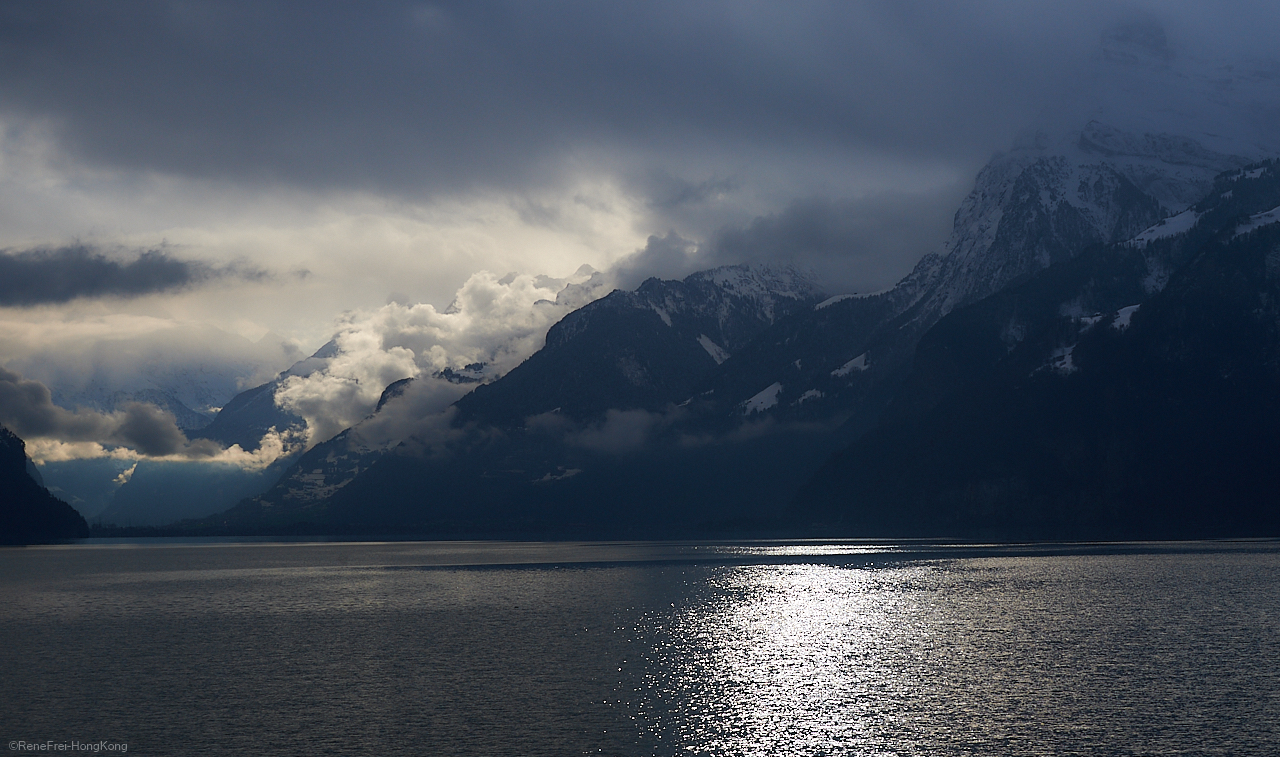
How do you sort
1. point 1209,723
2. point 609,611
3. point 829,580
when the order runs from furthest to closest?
point 829,580
point 609,611
point 1209,723

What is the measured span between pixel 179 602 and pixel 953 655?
4636 inches

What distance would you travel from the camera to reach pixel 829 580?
19262 centimetres

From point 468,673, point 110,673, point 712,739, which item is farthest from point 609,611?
point 712,739

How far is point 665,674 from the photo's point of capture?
92125 mm

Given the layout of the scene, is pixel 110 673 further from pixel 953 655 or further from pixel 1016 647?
pixel 1016 647

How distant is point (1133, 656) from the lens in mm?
98000

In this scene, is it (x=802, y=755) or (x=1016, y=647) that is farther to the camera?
(x=1016, y=647)

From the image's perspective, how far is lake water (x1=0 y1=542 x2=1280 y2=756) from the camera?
6938 cm

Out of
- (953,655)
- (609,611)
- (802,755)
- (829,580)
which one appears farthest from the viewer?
(829,580)

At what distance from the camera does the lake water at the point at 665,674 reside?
69.4 m

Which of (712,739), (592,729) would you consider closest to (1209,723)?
(712,739)

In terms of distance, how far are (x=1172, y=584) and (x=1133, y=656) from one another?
75.4 metres

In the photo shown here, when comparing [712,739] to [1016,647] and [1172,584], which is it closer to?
[1016,647]

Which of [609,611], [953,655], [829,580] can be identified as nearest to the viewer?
[953,655]
